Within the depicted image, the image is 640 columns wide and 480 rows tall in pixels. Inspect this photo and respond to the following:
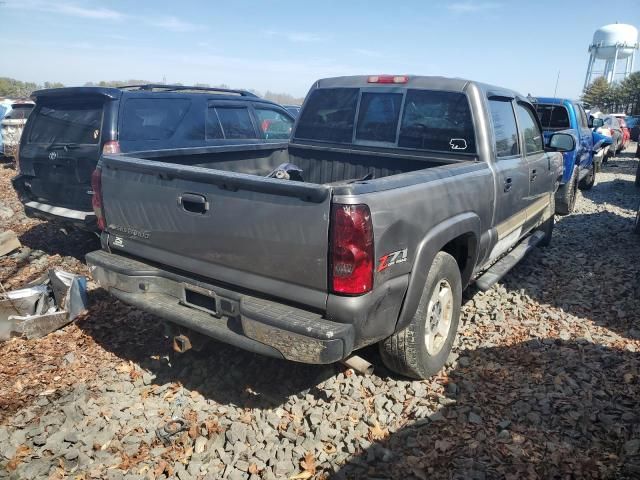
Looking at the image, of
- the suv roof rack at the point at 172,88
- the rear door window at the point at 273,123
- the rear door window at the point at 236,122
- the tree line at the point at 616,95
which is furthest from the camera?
the tree line at the point at 616,95

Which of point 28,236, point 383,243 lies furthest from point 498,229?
point 28,236

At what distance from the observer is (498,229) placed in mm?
4055

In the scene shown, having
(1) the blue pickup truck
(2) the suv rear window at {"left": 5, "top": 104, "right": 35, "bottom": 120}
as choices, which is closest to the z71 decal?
(1) the blue pickup truck

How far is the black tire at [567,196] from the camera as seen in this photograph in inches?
314

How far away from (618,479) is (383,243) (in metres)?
1.83

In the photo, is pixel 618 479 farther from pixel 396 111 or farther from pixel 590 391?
pixel 396 111

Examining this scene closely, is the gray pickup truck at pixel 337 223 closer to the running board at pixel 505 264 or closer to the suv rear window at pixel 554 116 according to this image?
the running board at pixel 505 264

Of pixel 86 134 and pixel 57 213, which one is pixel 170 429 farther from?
pixel 86 134

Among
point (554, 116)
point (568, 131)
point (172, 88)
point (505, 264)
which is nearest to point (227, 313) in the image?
point (505, 264)

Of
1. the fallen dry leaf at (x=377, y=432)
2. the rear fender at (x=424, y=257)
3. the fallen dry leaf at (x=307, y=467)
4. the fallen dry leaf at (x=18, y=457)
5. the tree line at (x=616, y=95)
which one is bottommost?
the fallen dry leaf at (x=18, y=457)

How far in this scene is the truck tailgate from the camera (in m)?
2.40

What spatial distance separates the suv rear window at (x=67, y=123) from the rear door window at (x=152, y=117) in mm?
301

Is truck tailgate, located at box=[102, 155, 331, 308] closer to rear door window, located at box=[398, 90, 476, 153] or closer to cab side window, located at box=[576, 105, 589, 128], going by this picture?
rear door window, located at box=[398, 90, 476, 153]

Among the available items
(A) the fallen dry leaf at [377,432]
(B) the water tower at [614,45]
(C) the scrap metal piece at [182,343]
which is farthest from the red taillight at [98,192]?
(B) the water tower at [614,45]
